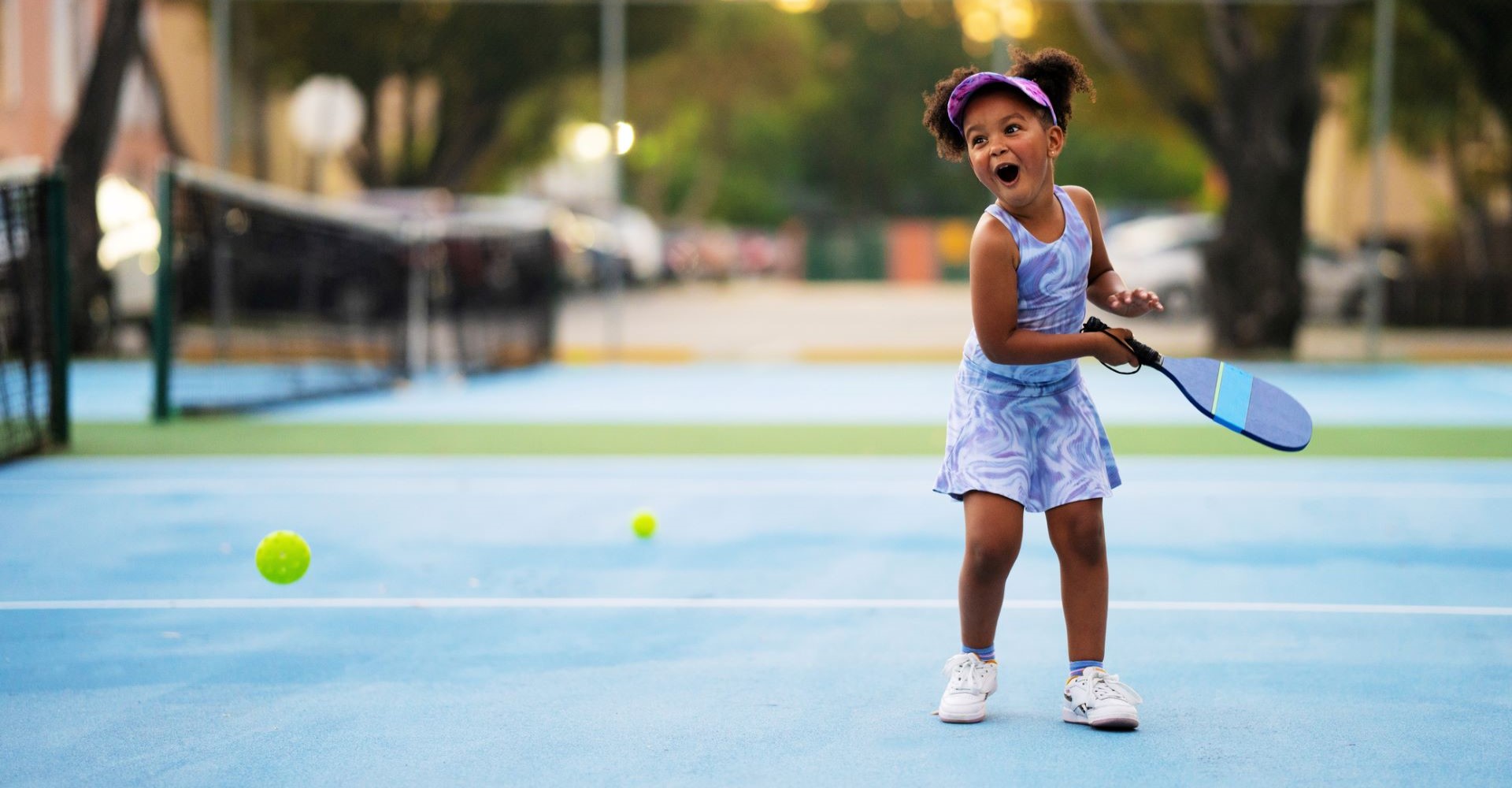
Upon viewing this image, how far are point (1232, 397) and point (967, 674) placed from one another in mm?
950

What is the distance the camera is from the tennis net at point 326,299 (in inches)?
492

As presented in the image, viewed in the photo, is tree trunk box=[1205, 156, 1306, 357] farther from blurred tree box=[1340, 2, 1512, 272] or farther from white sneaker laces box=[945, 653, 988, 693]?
white sneaker laces box=[945, 653, 988, 693]

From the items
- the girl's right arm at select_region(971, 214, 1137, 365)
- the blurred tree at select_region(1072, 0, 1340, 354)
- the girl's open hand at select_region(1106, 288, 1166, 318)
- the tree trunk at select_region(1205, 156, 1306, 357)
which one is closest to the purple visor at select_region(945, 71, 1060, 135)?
the girl's right arm at select_region(971, 214, 1137, 365)

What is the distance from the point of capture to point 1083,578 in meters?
4.06

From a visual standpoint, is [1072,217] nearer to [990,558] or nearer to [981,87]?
[981,87]

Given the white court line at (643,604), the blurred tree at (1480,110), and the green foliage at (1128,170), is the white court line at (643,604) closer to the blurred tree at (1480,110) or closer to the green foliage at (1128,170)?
the blurred tree at (1480,110)

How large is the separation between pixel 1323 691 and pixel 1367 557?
2.12 meters

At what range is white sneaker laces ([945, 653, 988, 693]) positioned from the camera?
404 cm

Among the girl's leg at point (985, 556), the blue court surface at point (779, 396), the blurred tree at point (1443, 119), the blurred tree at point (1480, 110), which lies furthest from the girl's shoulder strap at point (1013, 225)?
the blurred tree at point (1443, 119)

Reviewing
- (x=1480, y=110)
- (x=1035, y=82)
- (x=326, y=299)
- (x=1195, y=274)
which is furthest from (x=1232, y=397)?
(x=1480, y=110)

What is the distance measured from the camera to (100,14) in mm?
15758

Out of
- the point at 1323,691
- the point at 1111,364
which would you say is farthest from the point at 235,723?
the point at 1323,691

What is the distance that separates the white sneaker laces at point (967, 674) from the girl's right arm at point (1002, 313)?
73 centimetres

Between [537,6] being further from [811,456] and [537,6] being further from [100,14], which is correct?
[811,456]
